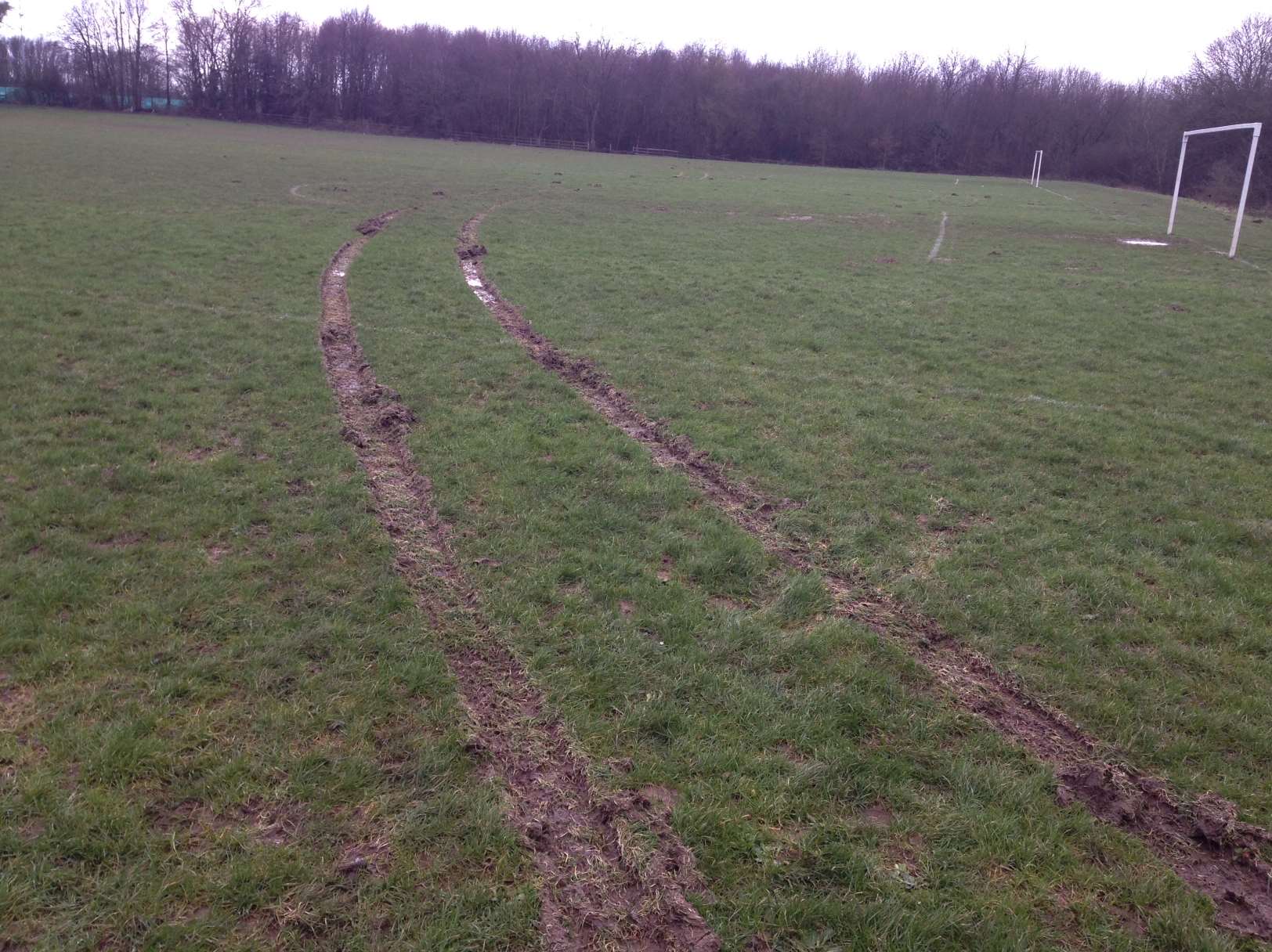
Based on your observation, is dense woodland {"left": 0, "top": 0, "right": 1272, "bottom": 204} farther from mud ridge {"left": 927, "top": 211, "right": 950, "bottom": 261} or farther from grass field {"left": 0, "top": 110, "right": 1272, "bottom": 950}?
grass field {"left": 0, "top": 110, "right": 1272, "bottom": 950}

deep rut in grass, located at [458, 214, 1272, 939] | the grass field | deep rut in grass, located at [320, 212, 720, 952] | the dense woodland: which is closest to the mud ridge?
the grass field

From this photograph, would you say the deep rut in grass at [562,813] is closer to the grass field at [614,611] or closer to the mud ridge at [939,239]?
the grass field at [614,611]

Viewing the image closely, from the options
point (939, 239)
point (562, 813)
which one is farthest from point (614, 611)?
point (939, 239)

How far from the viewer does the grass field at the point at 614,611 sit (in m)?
3.14

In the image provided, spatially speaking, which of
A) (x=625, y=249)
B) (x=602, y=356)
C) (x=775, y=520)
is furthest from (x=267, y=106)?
(x=775, y=520)

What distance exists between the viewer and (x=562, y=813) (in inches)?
139

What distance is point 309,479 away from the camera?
6.35m

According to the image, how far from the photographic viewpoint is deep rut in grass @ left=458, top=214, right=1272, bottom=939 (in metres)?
3.31

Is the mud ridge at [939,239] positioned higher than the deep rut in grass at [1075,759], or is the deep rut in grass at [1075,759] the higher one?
the mud ridge at [939,239]

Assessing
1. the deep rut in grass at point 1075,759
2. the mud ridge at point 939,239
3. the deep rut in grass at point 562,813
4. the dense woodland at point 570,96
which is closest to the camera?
the deep rut in grass at point 562,813

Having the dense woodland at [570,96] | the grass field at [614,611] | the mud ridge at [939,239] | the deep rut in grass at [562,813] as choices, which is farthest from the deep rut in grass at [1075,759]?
the dense woodland at [570,96]

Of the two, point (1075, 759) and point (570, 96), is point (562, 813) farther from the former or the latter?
point (570, 96)

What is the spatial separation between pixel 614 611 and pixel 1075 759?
251cm

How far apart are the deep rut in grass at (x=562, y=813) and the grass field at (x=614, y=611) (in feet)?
0.28
